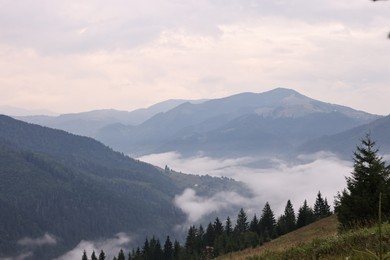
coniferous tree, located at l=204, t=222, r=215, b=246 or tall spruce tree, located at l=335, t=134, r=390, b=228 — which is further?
coniferous tree, located at l=204, t=222, r=215, b=246

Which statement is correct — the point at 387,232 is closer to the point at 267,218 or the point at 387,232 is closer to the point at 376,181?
the point at 376,181

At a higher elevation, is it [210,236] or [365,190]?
[365,190]

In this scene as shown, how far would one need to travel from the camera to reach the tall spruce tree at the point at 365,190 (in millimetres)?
26516

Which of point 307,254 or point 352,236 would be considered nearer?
point 307,254

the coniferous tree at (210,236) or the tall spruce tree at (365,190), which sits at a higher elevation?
the tall spruce tree at (365,190)

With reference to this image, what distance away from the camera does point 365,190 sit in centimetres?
2702

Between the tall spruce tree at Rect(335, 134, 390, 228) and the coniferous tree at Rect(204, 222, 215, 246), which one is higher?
the tall spruce tree at Rect(335, 134, 390, 228)

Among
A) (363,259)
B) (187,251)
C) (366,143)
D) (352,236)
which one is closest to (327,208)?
(187,251)

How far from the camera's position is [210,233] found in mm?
120062

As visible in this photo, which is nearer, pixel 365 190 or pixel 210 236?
pixel 365 190

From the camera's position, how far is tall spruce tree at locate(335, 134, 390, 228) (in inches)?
1044

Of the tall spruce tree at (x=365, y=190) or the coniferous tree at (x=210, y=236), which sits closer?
the tall spruce tree at (x=365, y=190)

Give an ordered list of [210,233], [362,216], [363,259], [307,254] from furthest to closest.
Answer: [210,233]
[362,216]
[307,254]
[363,259]

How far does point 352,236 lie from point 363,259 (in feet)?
22.4
